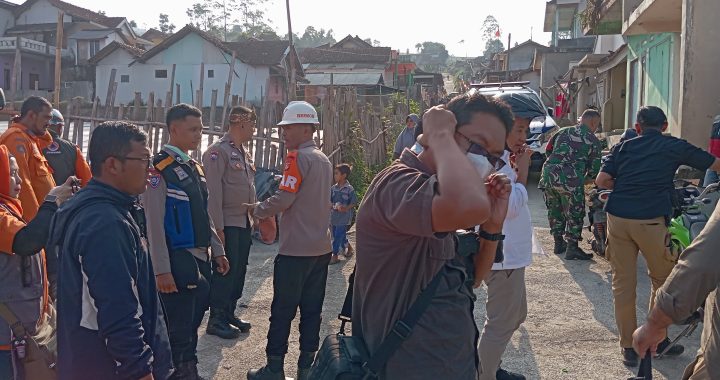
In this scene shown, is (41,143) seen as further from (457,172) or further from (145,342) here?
(457,172)

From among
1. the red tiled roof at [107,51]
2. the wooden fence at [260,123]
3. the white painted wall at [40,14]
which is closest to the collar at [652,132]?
the wooden fence at [260,123]

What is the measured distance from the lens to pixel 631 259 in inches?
197

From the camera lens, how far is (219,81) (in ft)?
129

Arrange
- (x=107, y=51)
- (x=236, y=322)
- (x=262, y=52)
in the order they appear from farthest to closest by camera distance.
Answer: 1. (x=262, y=52)
2. (x=107, y=51)
3. (x=236, y=322)

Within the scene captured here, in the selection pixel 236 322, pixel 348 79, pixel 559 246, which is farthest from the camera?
pixel 348 79

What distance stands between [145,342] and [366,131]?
11134 mm

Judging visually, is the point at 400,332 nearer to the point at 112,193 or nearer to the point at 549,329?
the point at 112,193

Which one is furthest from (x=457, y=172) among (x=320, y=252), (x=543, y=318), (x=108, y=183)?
(x=543, y=318)

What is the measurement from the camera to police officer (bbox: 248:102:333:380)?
4.46 meters

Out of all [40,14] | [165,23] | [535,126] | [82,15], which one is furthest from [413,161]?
[165,23]

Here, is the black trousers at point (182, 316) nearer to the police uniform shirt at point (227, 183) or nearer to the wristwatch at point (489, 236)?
the police uniform shirt at point (227, 183)

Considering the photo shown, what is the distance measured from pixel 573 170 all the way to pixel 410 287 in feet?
21.0

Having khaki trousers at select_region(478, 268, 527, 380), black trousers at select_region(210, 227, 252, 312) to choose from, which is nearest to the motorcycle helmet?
khaki trousers at select_region(478, 268, 527, 380)

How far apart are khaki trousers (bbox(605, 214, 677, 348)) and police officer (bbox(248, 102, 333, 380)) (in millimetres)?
2231
